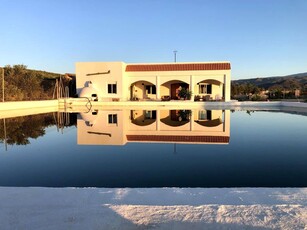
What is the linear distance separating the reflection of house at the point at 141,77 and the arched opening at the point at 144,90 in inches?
68.9

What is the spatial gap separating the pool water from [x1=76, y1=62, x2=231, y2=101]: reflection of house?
14.7 meters

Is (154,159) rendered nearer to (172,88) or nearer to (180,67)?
(180,67)

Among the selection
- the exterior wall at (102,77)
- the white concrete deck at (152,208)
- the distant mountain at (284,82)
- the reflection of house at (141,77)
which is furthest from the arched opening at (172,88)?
the white concrete deck at (152,208)

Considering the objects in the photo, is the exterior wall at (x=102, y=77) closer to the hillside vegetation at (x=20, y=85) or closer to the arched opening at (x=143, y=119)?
the hillside vegetation at (x=20, y=85)

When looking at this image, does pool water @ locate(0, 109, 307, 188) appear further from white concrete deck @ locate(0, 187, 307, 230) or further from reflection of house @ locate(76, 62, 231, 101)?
reflection of house @ locate(76, 62, 231, 101)

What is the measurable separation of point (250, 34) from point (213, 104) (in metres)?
7.20

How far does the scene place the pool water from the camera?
4.44 meters

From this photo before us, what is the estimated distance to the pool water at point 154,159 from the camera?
14.6 ft

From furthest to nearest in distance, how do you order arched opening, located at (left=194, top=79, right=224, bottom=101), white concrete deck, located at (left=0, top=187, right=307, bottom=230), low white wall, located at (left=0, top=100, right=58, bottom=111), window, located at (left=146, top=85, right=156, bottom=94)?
window, located at (left=146, top=85, right=156, bottom=94)
arched opening, located at (left=194, top=79, right=224, bottom=101)
low white wall, located at (left=0, top=100, right=58, bottom=111)
white concrete deck, located at (left=0, top=187, right=307, bottom=230)

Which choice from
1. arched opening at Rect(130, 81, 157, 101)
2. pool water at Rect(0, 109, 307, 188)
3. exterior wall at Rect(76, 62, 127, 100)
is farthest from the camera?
arched opening at Rect(130, 81, 157, 101)

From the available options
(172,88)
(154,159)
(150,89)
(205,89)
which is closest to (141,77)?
(150,89)

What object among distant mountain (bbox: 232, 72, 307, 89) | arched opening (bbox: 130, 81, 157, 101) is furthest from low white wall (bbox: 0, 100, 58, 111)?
distant mountain (bbox: 232, 72, 307, 89)

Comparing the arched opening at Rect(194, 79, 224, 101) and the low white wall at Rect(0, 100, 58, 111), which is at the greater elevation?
the arched opening at Rect(194, 79, 224, 101)

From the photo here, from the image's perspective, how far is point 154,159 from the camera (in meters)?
5.82
